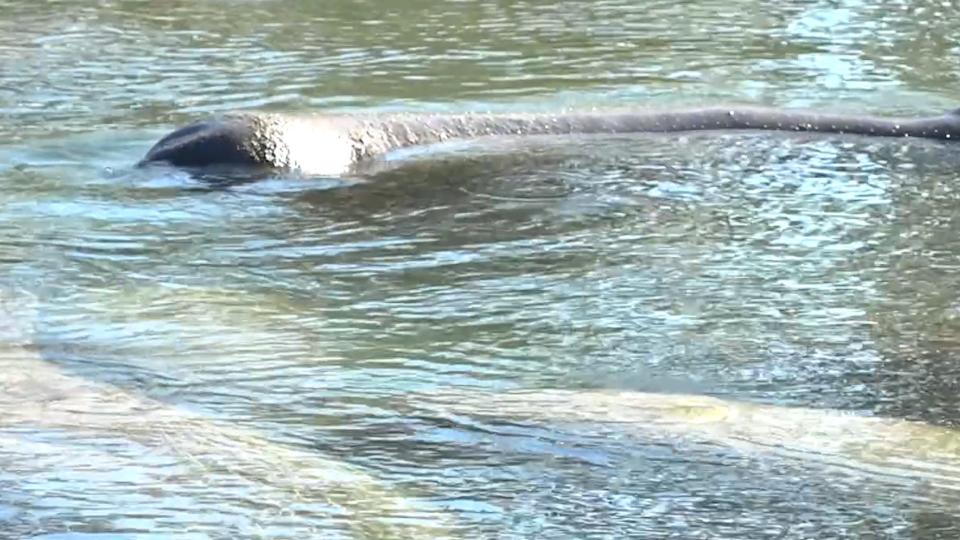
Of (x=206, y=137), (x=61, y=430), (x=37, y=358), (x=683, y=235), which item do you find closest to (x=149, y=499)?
(x=61, y=430)

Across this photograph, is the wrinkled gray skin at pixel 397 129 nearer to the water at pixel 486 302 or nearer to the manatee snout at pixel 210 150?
the manatee snout at pixel 210 150

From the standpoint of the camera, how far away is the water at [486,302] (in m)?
4.51

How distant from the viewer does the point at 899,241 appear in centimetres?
677

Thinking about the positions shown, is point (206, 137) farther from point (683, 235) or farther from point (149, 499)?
point (149, 499)

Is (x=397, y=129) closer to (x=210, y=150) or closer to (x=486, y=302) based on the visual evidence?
(x=210, y=150)

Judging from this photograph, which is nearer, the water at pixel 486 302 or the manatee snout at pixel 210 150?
the water at pixel 486 302

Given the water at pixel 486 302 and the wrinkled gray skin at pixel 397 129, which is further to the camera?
the wrinkled gray skin at pixel 397 129

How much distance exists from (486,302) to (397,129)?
2277 mm

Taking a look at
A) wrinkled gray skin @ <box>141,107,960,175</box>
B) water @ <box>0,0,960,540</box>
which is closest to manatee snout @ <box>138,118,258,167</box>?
wrinkled gray skin @ <box>141,107,960,175</box>

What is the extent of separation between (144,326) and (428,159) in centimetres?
243

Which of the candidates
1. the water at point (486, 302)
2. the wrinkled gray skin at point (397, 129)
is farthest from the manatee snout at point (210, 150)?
the water at point (486, 302)

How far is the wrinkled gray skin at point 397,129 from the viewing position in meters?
7.76

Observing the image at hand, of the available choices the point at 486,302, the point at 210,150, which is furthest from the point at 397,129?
the point at 486,302

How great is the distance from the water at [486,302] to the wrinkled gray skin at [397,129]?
0.14 m
